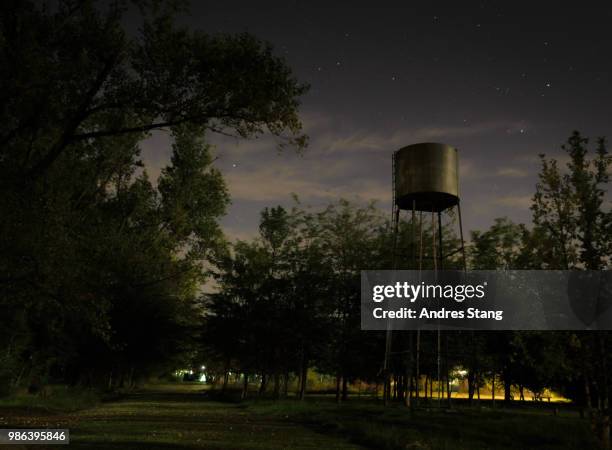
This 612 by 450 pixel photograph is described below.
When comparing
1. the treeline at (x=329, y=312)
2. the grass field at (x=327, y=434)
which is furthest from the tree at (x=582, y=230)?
the treeline at (x=329, y=312)

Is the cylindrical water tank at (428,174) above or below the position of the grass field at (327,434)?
above

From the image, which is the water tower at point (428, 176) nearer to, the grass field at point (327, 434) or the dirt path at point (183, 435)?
the grass field at point (327, 434)

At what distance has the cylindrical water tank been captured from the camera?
79.3 feet

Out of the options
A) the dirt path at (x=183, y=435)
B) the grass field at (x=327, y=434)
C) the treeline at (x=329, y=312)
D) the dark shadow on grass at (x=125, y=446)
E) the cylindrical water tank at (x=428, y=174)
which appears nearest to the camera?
the dark shadow on grass at (x=125, y=446)

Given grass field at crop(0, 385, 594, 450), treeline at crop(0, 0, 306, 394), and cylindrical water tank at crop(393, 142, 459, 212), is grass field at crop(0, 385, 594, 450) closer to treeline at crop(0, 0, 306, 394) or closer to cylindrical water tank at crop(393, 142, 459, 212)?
treeline at crop(0, 0, 306, 394)

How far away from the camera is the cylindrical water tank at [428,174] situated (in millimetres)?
24156

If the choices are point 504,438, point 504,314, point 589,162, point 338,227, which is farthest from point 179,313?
point 589,162

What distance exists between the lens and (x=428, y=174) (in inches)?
954

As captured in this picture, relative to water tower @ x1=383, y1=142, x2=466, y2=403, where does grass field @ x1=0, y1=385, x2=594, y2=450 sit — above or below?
below

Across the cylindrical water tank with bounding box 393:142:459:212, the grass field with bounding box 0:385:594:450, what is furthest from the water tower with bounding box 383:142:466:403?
the grass field with bounding box 0:385:594:450

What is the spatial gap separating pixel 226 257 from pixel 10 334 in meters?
18.1

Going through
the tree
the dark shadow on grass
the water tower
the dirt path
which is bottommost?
the dirt path

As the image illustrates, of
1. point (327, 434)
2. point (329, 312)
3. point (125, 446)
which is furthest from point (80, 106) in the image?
point (329, 312)

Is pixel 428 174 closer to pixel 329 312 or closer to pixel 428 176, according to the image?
pixel 428 176
